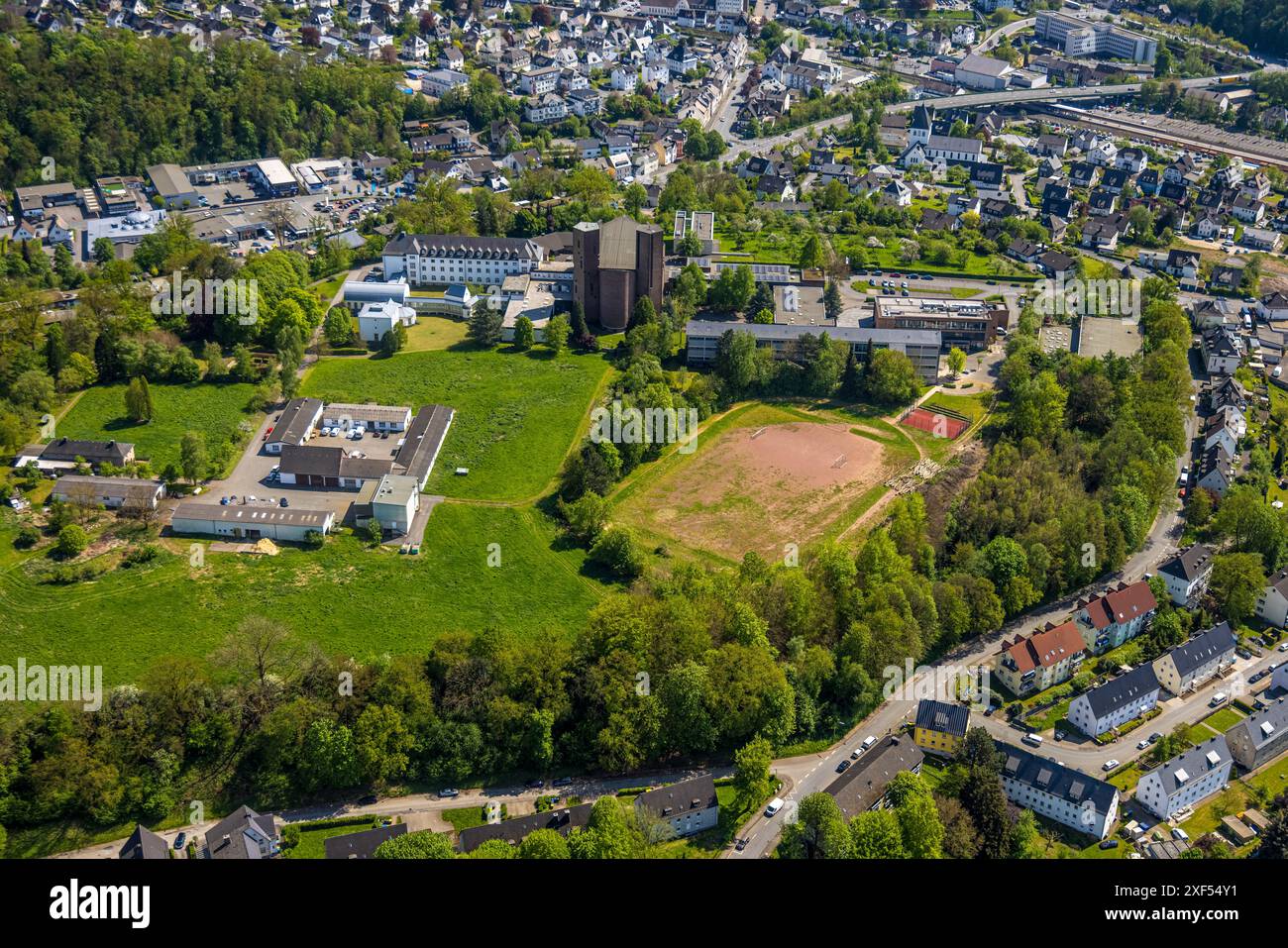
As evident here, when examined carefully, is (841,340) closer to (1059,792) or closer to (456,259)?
(456,259)

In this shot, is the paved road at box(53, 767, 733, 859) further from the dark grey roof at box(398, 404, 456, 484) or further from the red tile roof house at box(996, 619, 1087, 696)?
the dark grey roof at box(398, 404, 456, 484)

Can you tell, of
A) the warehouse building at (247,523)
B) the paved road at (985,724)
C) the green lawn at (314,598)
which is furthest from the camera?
the warehouse building at (247,523)

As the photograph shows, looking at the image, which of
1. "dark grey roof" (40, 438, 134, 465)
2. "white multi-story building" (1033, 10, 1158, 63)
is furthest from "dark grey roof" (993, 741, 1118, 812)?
"white multi-story building" (1033, 10, 1158, 63)

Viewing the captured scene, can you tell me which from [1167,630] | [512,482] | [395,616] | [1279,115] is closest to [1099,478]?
[1167,630]

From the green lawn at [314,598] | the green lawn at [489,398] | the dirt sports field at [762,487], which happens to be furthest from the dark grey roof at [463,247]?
the green lawn at [314,598]

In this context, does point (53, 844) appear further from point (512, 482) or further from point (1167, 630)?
point (1167, 630)

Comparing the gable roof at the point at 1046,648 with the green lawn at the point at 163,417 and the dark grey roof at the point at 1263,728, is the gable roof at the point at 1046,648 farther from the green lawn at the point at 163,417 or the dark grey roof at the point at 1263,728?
the green lawn at the point at 163,417

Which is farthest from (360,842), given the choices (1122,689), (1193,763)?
(1122,689)
